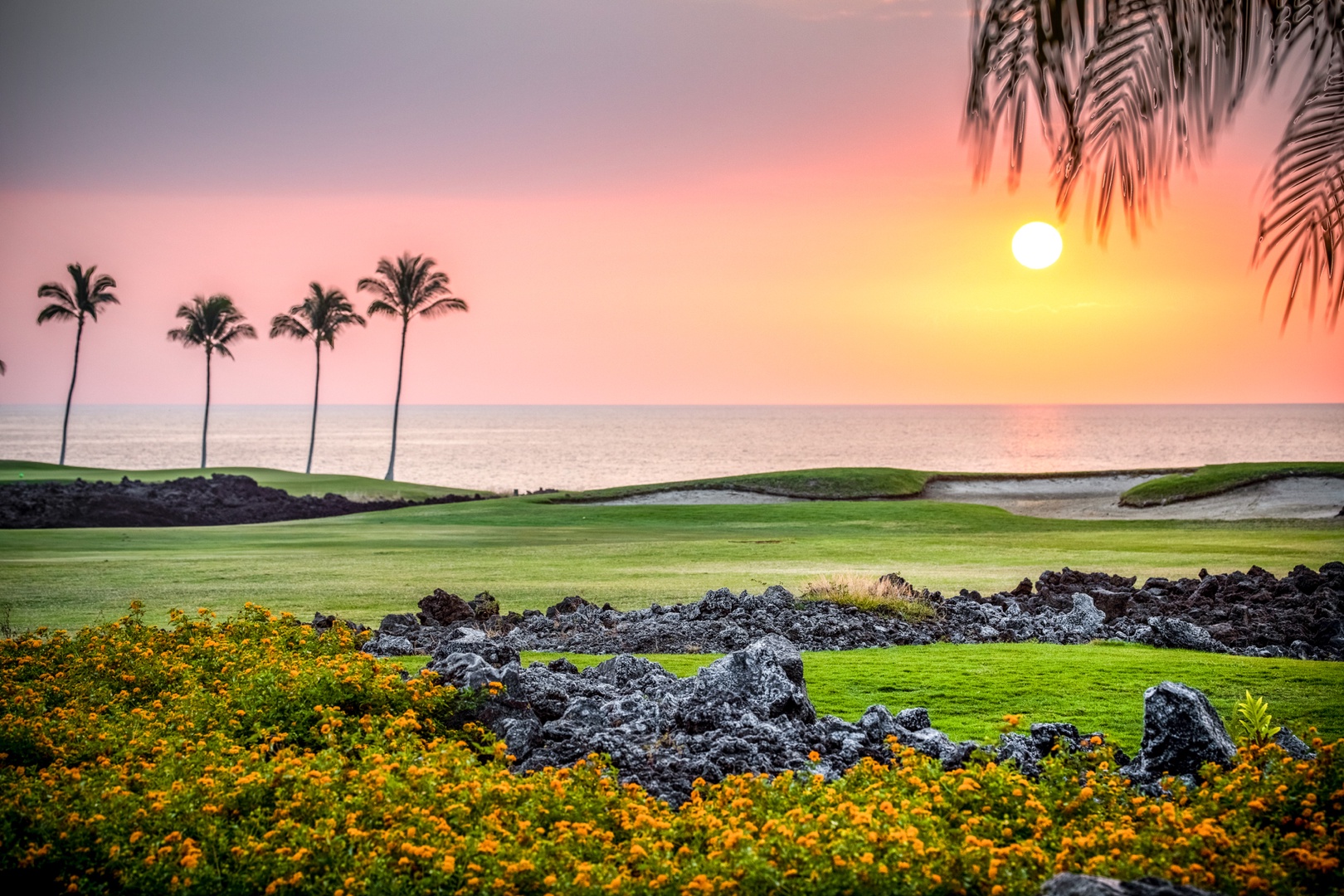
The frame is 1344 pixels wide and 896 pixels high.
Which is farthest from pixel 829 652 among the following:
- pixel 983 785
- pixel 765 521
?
pixel 765 521

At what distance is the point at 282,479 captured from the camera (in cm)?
5628

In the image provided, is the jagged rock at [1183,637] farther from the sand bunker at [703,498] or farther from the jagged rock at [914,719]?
the sand bunker at [703,498]

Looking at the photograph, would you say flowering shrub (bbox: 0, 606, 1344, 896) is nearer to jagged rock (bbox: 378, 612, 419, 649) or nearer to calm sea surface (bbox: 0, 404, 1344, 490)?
jagged rock (bbox: 378, 612, 419, 649)

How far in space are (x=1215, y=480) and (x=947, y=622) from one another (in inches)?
1242

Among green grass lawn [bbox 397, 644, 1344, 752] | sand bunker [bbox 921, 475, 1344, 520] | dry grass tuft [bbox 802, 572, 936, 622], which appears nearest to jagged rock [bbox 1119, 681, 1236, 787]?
green grass lawn [bbox 397, 644, 1344, 752]

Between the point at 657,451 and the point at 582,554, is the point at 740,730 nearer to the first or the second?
the point at 582,554

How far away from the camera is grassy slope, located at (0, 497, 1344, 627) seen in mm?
17875

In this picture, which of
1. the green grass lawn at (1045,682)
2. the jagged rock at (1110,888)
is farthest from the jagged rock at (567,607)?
the jagged rock at (1110,888)

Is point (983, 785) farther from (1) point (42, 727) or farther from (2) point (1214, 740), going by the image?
(1) point (42, 727)

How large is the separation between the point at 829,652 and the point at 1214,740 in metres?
5.97

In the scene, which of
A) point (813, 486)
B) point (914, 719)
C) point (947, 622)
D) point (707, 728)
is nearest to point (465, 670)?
point (707, 728)

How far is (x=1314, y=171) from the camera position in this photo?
13.1ft

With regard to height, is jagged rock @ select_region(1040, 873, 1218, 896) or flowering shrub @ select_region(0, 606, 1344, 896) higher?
jagged rock @ select_region(1040, 873, 1218, 896)

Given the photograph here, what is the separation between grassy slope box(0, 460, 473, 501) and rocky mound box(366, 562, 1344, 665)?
1539 inches
